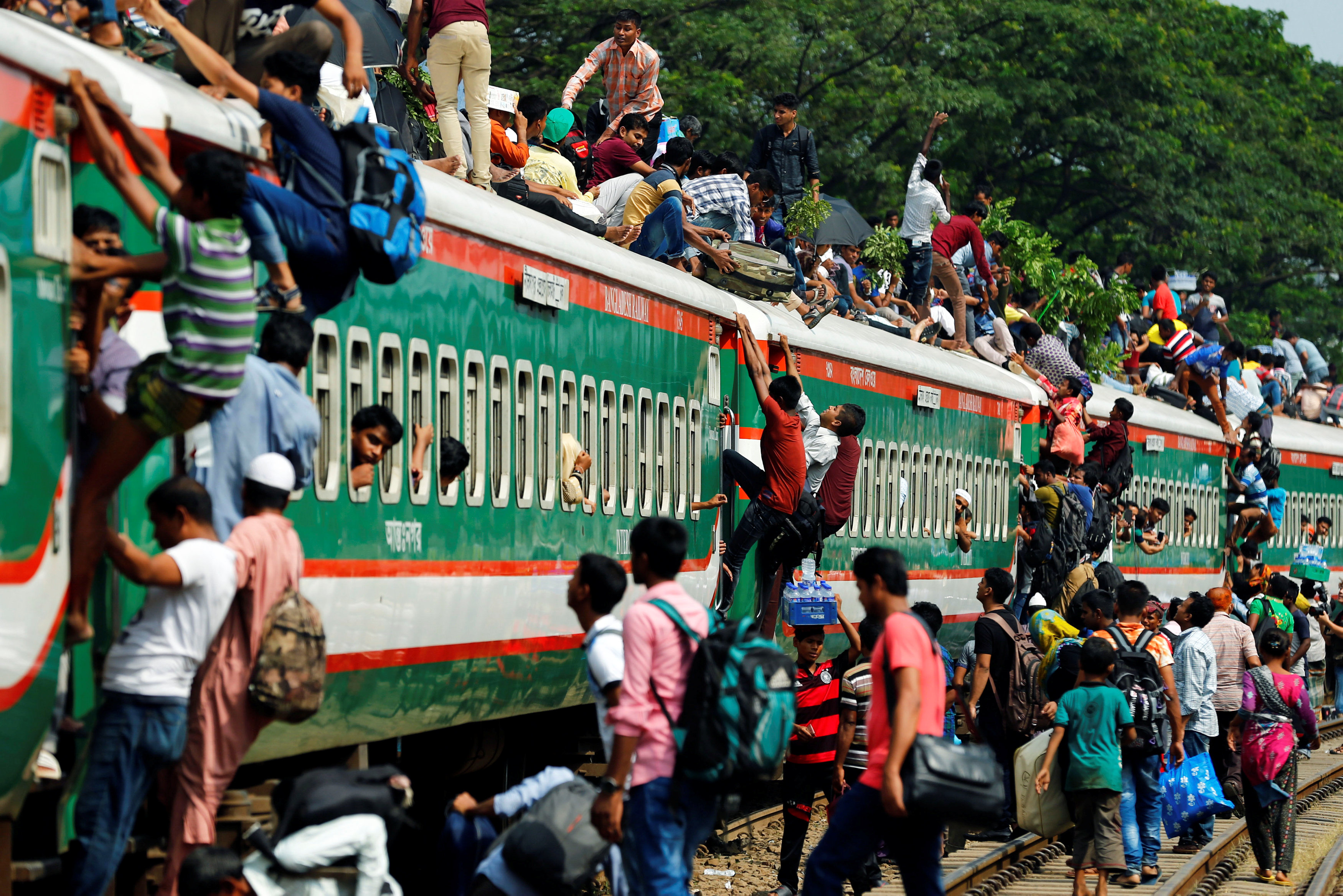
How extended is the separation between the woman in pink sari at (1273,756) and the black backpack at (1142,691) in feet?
3.16

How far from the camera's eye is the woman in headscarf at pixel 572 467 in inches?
403

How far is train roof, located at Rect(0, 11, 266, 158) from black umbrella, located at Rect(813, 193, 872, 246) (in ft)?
48.0

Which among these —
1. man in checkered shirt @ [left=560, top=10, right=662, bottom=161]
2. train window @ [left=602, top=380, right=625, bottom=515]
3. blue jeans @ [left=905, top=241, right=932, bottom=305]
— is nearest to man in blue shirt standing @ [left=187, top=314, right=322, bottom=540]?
train window @ [left=602, top=380, right=625, bottom=515]

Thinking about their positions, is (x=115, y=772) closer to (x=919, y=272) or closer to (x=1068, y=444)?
(x=919, y=272)

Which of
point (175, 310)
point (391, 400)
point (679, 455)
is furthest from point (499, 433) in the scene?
point (175, 310)

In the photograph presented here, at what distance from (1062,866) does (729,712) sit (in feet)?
24.2

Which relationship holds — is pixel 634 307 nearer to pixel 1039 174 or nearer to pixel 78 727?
pixel 78 727

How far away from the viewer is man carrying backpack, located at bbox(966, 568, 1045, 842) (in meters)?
12.7

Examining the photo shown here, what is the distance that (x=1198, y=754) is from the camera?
1362 centimetres

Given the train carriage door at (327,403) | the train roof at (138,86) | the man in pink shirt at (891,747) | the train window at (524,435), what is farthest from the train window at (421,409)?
the man in pink shirt at (891,747)

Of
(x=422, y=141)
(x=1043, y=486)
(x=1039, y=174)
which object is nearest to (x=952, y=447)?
(x=1043, y=486)

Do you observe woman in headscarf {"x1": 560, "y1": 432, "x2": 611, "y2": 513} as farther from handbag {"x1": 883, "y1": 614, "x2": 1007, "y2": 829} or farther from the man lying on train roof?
handbag {"x1": 883, "y1": 614, "x2": 1007, "y2": 829}

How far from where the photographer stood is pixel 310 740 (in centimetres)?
765

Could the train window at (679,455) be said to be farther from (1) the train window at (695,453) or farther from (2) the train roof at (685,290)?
(2) the train roof at (685,290)
